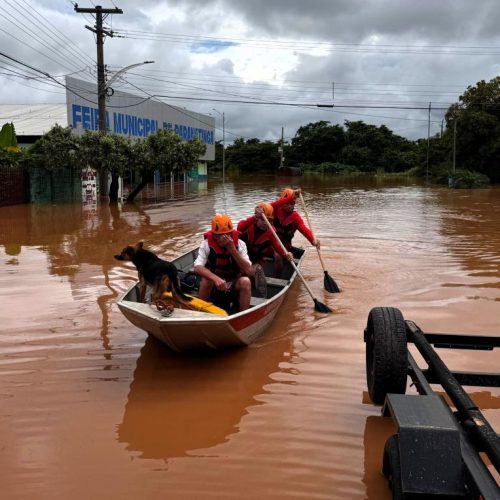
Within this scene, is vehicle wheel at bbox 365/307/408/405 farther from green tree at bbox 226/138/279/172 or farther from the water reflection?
green tree at bbox 226/138/279/172

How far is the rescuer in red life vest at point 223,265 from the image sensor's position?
18.4 ft

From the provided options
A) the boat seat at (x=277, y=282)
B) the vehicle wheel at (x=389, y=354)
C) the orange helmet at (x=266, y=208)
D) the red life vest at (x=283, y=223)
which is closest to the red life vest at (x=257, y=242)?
the orange helmet at (x=266, y=208)

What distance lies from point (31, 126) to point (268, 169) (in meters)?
56.4

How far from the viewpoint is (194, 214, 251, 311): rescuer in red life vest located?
562 centimetres

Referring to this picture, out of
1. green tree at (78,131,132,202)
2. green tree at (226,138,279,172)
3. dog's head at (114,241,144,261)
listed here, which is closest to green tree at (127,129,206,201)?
green tree at (78,131,132,202)

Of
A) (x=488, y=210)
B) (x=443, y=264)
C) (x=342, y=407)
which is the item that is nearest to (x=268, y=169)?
(x=488, y=210)

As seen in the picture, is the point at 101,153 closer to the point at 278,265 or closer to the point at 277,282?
the point at 278,265

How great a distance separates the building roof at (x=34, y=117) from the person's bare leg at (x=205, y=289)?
24581 mm

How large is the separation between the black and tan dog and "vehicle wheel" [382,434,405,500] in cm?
243

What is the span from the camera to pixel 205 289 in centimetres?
581

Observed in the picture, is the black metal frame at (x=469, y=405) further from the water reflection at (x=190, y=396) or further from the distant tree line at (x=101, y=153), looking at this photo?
the distant tree line at (x=101, y=153)

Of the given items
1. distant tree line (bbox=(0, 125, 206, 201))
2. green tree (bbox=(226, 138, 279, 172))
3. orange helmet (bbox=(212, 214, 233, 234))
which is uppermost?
green tree (bbox=(226, 138, 279, 172))

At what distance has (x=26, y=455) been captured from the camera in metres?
3.74

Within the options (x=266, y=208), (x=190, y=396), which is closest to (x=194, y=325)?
(x=190, y=396)
